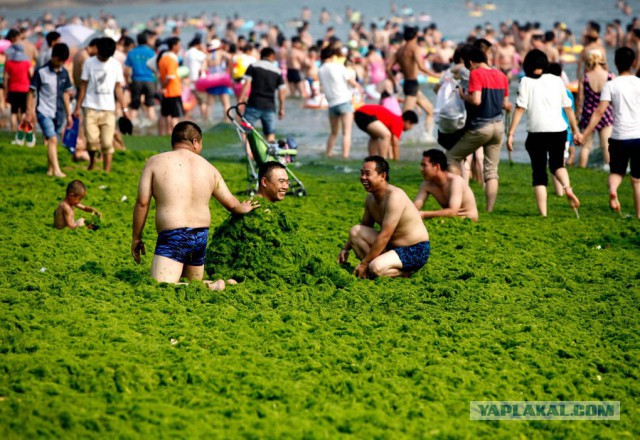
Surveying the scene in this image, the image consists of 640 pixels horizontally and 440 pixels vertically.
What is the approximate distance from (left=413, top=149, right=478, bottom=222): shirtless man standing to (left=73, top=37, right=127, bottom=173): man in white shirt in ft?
15.8

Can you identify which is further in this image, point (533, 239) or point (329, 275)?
point (533, 239)

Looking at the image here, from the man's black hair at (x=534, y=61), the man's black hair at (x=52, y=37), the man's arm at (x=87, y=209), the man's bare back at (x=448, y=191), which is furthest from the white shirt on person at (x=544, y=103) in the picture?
the man's black hair at (x=52, y=37)

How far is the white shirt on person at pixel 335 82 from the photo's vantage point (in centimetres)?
1479

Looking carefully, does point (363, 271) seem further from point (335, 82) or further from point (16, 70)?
point (16, 70)

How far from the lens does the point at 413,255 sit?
311 inches

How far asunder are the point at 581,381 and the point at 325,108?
63.5 feet

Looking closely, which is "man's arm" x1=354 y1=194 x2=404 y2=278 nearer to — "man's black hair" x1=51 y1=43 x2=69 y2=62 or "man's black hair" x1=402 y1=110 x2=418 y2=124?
"man's black hair" x1=51 y1=43 x2=69 y2=62

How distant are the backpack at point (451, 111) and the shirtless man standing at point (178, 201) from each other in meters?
4.64

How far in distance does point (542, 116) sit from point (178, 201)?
5.28m

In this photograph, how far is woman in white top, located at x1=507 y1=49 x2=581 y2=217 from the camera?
10484mm

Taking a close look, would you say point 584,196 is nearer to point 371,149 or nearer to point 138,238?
point 371,149

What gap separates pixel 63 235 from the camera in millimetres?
9281

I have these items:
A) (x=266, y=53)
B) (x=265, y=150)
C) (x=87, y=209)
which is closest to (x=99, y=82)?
(x=265, y=150)

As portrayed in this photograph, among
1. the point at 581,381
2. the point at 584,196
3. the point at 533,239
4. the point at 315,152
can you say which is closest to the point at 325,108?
the point at 315,152
